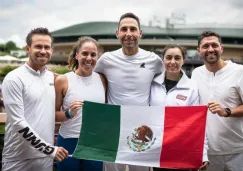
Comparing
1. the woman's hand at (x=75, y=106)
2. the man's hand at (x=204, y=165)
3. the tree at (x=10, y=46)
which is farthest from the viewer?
the tree at (x=10, y=46)

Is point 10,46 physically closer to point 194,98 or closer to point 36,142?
point 194,98

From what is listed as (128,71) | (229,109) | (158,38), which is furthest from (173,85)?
(158,38)

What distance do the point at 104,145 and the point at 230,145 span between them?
1.48 metres

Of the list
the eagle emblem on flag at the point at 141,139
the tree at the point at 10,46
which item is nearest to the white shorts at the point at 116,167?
the eagle emblem on flag at the point at 141,139

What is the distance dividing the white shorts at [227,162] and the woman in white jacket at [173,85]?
30cm

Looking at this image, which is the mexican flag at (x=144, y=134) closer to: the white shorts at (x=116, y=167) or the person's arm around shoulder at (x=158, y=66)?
the white shorts at (x=116, y=167)

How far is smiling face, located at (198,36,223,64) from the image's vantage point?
13.1ft

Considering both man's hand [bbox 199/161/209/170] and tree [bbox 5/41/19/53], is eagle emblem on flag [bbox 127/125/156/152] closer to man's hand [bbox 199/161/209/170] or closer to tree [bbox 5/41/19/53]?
man's hand [bbox 199/161/209/170]

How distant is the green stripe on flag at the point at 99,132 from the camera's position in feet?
12.3

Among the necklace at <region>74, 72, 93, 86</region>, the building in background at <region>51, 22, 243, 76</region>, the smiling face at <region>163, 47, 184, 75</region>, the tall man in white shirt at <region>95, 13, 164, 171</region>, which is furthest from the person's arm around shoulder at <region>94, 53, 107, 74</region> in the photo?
the building in background at <region>51, 22, 243, 76</region>

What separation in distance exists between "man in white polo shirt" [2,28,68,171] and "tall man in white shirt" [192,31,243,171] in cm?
180

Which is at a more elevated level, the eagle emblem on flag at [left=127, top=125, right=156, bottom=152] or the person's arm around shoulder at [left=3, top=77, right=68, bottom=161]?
the person's arm around shoulder at [left=3, top=77, right=68, bottom=161]

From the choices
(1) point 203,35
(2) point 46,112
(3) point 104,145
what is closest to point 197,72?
(1) point 203,35

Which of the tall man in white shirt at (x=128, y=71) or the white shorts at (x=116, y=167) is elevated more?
the tall man in white shirt at (x=128, y=71)
